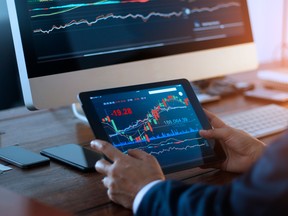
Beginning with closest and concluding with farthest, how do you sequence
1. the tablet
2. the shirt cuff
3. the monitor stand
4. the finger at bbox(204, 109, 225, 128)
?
the shirt cuff → the tablet → the finger at bbox(204, 109, 225, 128) → the monitor stand

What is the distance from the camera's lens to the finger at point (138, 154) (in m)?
1.01

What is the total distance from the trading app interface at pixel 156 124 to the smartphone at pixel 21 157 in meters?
0.23

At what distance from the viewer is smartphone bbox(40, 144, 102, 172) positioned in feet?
3.83

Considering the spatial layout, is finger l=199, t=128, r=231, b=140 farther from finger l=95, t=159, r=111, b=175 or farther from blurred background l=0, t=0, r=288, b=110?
blurred background l=0, t=0, r=288, b=110

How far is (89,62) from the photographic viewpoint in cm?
135

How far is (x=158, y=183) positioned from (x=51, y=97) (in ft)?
1.59

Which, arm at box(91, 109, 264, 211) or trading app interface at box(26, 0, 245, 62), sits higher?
trading app interface at box(26, 0, 245, 62)

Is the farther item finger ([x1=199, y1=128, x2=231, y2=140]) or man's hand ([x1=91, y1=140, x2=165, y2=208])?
finger ([x1=199, y1=128, x2=231, y2=140])

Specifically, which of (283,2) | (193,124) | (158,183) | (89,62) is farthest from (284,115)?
(283,2)

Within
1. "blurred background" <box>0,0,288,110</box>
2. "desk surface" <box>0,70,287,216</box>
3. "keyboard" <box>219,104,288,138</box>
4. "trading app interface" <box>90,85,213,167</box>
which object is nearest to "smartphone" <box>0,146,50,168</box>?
"desk surface" <box>0,70,287,216</box>

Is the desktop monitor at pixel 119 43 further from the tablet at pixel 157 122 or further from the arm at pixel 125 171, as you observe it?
the arm at pixel 125 171

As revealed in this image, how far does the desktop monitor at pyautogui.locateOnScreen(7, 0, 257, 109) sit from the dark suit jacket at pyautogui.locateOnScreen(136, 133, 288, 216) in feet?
1.73

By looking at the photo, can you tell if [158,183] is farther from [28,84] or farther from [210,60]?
[210,60]

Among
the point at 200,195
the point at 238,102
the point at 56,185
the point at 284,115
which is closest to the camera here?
the point at 200,195
